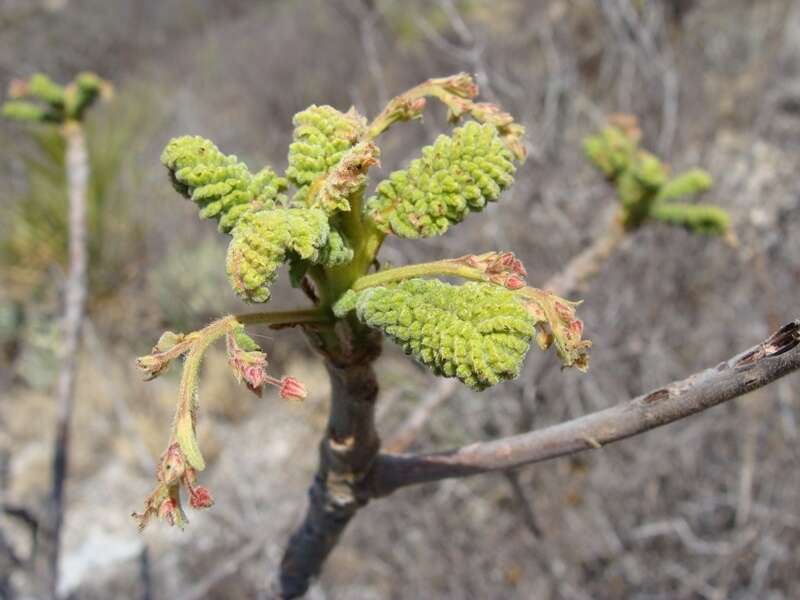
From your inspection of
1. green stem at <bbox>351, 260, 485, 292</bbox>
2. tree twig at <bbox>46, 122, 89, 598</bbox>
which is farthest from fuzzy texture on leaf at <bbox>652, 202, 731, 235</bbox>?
tree twig at <bbox>46, 122, 89, 598</bbox>

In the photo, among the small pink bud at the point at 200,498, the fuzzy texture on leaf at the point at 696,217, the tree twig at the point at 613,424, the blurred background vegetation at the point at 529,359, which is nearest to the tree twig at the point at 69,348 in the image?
the blurred background vegetation at the point at 529,359

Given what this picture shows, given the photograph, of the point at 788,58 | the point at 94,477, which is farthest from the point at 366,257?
the point at 788,58

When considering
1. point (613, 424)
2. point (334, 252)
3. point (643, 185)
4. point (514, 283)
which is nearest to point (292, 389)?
point (334, 252)

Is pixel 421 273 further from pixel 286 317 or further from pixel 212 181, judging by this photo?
pixel 212 181

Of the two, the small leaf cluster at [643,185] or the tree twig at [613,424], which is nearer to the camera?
the tree twig at [613,424]

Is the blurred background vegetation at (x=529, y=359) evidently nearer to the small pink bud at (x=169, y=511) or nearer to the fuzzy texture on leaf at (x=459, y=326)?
the small pink bud at (x=169, y=511)

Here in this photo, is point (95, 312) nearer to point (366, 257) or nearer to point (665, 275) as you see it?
point (665, 275)
